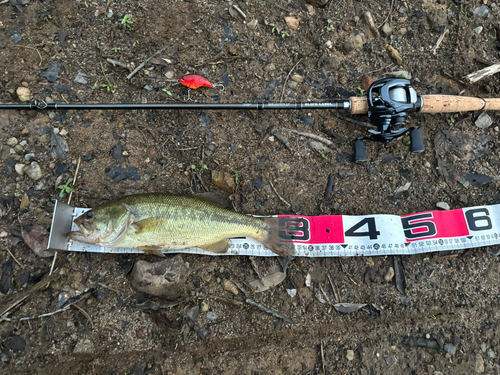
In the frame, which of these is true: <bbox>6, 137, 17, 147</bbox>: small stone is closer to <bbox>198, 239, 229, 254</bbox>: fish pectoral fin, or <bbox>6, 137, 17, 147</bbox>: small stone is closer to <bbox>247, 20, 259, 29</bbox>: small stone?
<bbox>198, 239, 229, 254</bbox>: fish pectoral fin

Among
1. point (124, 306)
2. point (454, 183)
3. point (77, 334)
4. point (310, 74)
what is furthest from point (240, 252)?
point (454, 183)

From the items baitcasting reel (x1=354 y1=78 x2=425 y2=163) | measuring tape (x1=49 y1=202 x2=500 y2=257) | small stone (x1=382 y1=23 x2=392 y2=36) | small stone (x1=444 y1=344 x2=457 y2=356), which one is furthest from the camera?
small stone (x1=382 y1=23 x2=392 y2=36)

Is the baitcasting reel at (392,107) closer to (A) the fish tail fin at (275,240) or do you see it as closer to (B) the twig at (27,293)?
(A) the fish tail fin at (275,240)

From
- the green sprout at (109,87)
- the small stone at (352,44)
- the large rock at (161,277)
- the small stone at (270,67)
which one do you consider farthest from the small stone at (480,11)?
the large rock at (161,277)

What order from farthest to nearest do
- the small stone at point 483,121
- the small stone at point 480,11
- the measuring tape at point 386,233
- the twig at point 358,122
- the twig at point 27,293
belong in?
the small stone at point 480,11, the small stone at point 483,121, the twig at point 358,122, the measuring tape at point 386,233, the twig at point 27,293

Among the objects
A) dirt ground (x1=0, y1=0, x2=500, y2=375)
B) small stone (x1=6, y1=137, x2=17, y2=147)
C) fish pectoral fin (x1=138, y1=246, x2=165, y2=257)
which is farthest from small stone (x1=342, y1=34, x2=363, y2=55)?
small stone (x1=6, y1=137, x2=17, y2=147)

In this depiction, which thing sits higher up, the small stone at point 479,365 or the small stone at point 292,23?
the small stone at point 292,23
